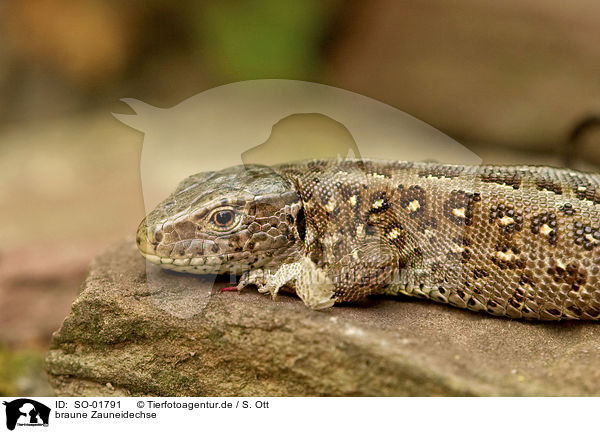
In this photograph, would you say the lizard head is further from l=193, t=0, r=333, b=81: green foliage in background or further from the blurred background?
l=193, t=0, r=333, b=81: green foliage in background

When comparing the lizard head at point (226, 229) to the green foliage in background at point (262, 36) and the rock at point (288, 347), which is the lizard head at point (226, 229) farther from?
the green foliage in background at point (262, 36)

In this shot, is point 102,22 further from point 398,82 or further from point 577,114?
point 577,114

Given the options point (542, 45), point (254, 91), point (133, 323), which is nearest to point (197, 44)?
point (254, 91)

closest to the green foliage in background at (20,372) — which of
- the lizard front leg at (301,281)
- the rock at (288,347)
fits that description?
the rock at (288,347)
